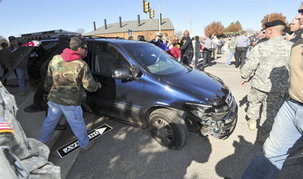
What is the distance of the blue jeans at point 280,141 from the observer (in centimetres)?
157

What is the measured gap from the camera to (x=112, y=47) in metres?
3.18

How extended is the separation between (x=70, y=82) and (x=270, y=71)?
2971mm

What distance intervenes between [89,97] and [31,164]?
262 cm

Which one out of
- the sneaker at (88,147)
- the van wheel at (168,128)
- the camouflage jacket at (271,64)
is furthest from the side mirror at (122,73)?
the camouflage jacket at (271,64)

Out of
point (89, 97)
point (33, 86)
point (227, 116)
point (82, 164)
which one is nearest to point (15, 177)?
point (82, 164)

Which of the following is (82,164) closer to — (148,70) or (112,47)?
(148,70)

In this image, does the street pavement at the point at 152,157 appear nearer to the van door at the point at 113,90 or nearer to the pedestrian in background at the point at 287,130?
the van door at the point at 113,90

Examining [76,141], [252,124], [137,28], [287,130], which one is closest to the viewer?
[287,130]

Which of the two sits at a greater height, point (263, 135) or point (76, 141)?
point (263, 135)

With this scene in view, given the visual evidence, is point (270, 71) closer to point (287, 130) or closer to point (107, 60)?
point (287, 130)

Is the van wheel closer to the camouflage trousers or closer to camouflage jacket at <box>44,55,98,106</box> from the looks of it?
camouflage jacket at <box>44,55,98,106</box>

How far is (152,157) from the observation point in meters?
2.67

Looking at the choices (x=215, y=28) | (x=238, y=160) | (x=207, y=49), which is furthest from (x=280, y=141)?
(x=215, y=28)

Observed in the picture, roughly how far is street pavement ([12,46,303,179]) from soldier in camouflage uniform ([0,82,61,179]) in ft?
4.85
